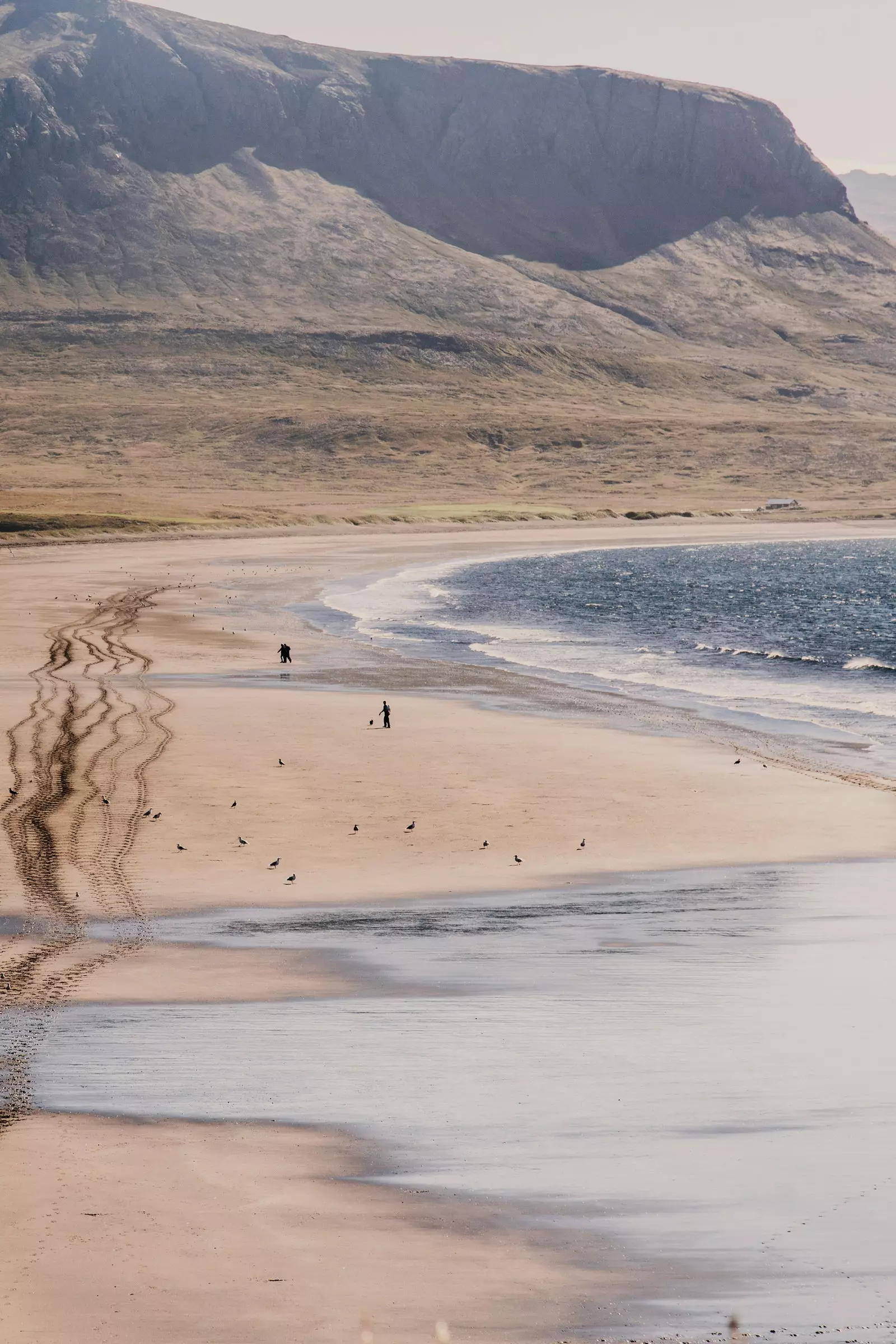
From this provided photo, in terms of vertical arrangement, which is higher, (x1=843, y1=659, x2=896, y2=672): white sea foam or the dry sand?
the dry sand

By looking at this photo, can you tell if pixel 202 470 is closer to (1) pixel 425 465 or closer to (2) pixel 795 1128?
(1) pixel 425 465

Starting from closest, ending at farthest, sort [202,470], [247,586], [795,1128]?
[795,1128], [247,586], [202,470]

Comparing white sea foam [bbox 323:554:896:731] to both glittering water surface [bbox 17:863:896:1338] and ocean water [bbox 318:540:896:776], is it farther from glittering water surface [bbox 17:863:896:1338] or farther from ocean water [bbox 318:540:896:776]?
glittering water surface [bbox 17:863:896:1338]

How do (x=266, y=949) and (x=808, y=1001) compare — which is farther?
(x=266, y=949)

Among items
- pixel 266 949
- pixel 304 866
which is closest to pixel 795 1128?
pixel 266 949

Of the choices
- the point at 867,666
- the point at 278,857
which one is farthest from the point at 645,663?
the point at 278,857

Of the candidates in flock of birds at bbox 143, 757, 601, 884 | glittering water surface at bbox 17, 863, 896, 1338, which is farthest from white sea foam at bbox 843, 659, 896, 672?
glittering water surface at bbox 17, 863, 896, 1338

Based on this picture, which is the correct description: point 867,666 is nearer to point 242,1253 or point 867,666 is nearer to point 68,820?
point 68,820
